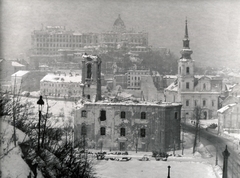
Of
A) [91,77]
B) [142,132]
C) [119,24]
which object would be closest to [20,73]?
[91,77]

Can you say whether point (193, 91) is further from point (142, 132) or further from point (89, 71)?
point (89, 71)

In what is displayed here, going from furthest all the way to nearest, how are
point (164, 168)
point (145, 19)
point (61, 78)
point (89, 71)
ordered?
point (61, 78) → point (89, 71) → point (145, 19) → point (164, 168)

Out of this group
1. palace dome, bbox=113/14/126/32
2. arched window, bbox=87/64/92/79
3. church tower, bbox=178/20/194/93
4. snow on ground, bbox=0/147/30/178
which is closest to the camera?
snow on ground, bbox=0/147/30/178

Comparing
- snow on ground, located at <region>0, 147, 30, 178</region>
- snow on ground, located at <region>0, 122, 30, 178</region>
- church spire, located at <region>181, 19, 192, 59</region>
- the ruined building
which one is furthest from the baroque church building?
snow on ground, located at <region>0, 147, 30, 178</region>

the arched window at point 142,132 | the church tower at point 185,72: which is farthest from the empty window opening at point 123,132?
the church tower at point 185,72

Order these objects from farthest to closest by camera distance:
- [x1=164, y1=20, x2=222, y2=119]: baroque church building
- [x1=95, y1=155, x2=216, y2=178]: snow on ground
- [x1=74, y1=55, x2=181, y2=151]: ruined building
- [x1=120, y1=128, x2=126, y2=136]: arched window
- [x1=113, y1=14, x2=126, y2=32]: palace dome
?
[x1=164, y1=20, x2=222, y2=119]: baroque church building, [x1=120, y1=128, x2=126, y2=136]: arched window, [x1=74, y1=55, x2=181, y2=151]: ruined building, [x1=113, y1=14, x2=126, y2=32]: palace dome, [x1=95, y1=155, x2=216, y2=178]: snow on ground

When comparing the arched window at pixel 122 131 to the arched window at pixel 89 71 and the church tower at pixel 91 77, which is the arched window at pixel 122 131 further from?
the arched window at pixel 89 71

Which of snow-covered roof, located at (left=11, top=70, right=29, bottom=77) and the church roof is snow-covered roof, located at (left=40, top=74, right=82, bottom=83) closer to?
snow-covered roof, located at (left=11, top=70, right=29, bottom=77)
